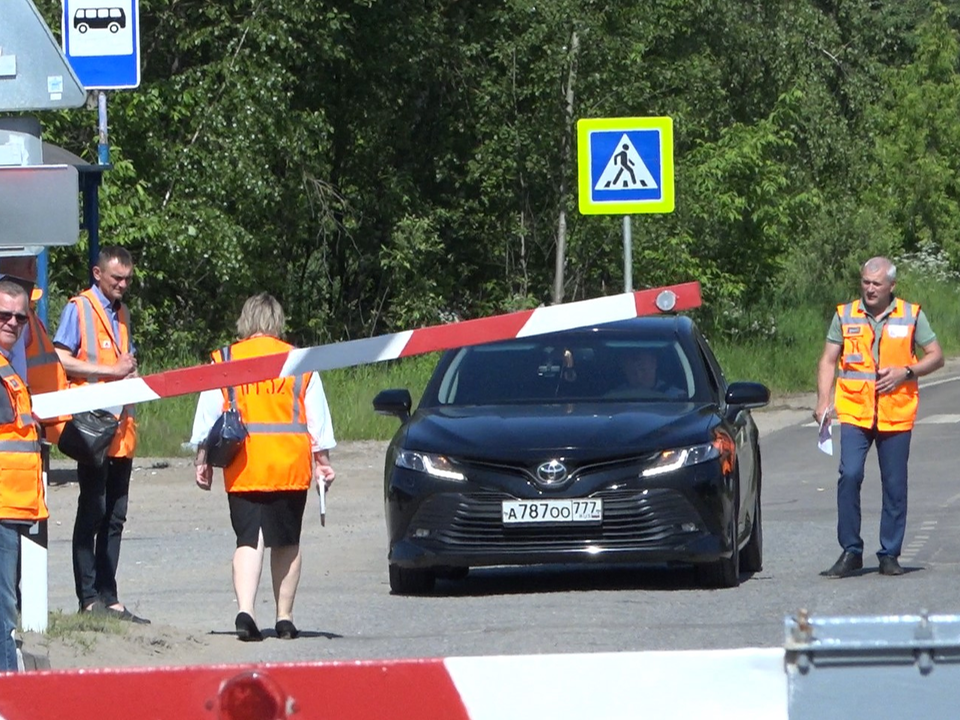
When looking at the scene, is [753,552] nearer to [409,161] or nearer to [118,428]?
[118,428]

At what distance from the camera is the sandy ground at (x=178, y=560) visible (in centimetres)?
841

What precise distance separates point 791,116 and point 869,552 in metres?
18.1

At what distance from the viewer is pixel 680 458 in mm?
10273

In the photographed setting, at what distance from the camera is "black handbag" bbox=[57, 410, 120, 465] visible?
8.70m

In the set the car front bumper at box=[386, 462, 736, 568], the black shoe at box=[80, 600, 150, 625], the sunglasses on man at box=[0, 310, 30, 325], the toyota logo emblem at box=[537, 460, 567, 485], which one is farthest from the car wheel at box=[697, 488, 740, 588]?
the sunglasses on man at box=[0, 310, 30, 325]

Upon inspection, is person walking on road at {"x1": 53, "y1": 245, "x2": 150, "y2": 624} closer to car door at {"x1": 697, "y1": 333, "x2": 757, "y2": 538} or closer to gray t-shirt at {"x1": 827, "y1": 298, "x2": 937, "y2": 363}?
car door at {"x1": 697, "y1": 333, "x2": 757, "y2": 538}

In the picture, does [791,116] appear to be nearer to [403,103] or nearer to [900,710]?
[403,103]

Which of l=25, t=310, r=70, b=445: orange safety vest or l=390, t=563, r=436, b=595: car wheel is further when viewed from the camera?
l=390, t=563, r=436, b=595: car wheel

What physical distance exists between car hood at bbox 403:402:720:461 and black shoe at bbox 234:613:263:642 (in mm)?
1814

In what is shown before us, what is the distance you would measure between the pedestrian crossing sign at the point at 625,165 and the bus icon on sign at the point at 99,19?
5931 millimetres

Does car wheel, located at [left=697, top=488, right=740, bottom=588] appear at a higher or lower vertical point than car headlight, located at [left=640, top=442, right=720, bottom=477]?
lower

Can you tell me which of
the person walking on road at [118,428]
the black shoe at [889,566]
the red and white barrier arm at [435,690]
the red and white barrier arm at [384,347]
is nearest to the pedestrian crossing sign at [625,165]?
the black shoe at [889,566]

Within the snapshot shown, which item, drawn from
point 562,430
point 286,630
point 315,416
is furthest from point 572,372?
point 286,630

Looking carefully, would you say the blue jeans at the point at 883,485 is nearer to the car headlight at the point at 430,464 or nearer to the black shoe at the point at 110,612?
the car headlight at the point at 430,464
